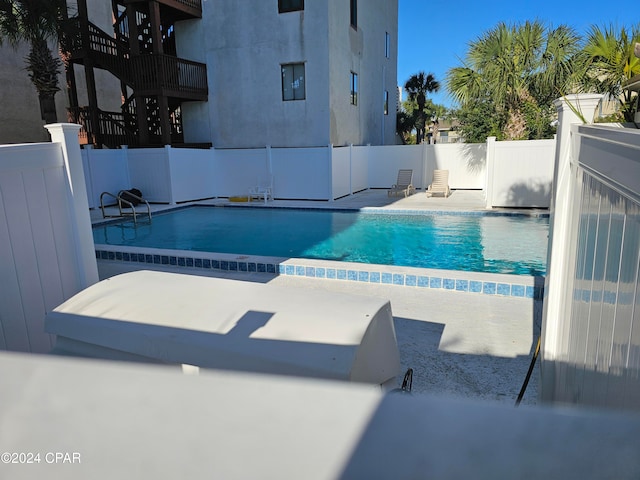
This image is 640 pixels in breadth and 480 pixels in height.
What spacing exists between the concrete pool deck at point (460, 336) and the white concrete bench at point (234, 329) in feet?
3.51

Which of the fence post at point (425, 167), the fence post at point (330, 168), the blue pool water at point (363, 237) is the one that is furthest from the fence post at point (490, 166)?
the fence post at point (425, 167)

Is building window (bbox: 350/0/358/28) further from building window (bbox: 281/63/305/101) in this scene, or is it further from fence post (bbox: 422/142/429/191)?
fence post (bbox: 422/142/429/191)

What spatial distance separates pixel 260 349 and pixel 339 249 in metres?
7.23

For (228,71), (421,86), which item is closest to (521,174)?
(228,71)

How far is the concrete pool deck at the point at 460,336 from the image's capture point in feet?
11.3

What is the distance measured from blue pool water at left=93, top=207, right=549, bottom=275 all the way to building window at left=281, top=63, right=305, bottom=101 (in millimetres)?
5283

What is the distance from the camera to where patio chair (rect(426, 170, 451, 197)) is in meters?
15.3

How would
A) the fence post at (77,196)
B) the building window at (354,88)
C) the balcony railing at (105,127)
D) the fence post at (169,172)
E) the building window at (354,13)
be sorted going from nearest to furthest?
1. the fence post at (77,196)
2. the fence post at (169,172)
3. the balcony railing at (105,127)
4. the building window at (354,13)
5. the building window at (354,88)

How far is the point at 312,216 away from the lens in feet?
44.0

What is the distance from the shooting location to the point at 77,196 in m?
4.07

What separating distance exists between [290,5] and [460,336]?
15366 mm

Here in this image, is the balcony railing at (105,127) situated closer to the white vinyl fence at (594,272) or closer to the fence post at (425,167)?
the fence post at (425,167)

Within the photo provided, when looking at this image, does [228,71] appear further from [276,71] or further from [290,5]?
[290,5]

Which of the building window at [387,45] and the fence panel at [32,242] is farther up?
the building window at [387,45]
